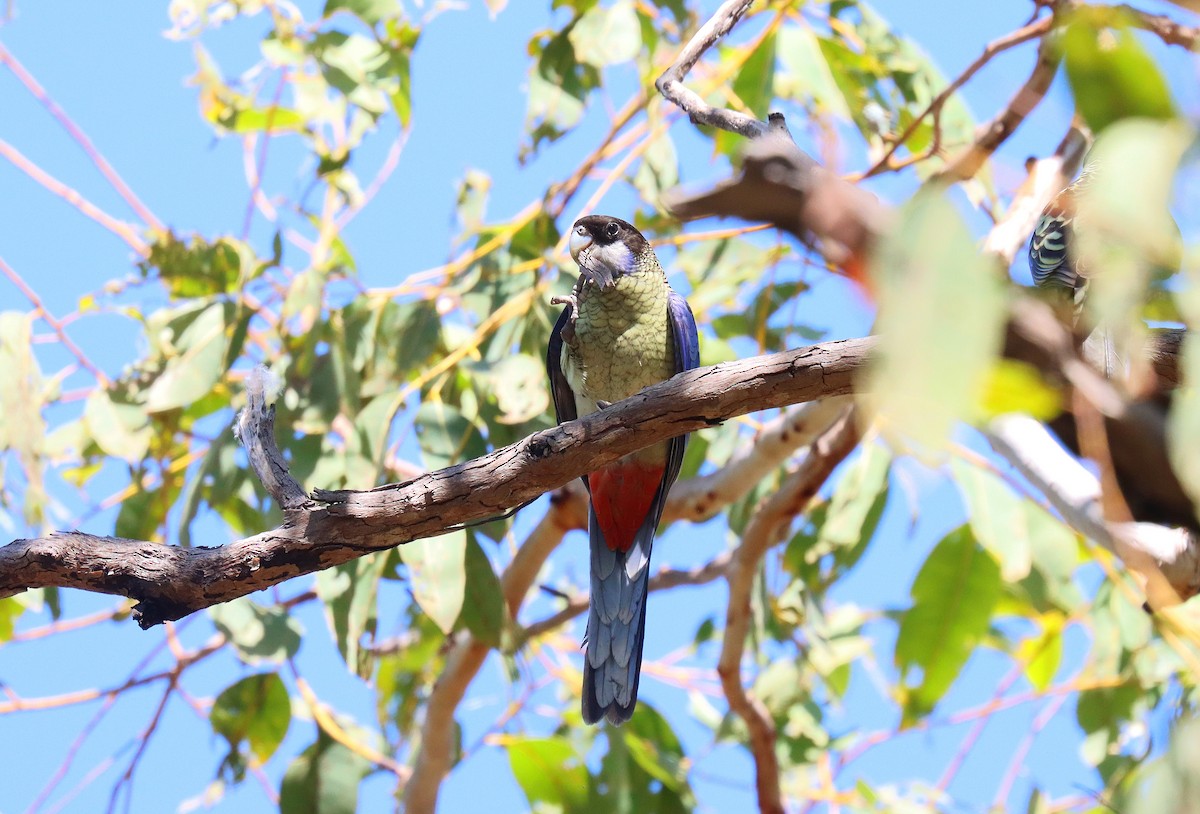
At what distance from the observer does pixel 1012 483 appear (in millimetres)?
3830

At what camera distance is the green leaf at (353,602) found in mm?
3137

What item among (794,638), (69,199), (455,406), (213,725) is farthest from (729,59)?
(213,725)

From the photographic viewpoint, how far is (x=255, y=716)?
3814 mm

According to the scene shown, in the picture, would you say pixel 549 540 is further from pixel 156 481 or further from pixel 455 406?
pixel 156 481

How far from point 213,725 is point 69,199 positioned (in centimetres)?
209

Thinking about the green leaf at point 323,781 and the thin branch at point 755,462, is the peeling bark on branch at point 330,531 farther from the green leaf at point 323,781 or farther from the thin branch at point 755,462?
the green leaf at point 323,781

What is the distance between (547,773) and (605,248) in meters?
1.79

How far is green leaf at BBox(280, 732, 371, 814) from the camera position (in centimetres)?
374

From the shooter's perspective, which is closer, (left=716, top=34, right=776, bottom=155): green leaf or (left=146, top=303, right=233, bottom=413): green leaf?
(left=146, top=303, right=233, bottom=413): green leaf

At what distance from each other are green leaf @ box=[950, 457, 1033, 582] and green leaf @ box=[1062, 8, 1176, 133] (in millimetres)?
2715

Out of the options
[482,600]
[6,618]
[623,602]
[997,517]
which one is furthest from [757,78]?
[6,618]

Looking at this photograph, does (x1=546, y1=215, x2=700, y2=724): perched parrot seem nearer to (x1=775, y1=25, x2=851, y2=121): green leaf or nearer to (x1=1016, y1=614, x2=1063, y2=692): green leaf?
(x1=775, y1=25, x2=851, y2=121): green leaf

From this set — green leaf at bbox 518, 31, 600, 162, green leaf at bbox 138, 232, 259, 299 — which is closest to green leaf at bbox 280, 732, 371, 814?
green leaf at bbox 138, 232, 259, 299

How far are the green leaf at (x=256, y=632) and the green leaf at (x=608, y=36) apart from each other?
80.5 inches
